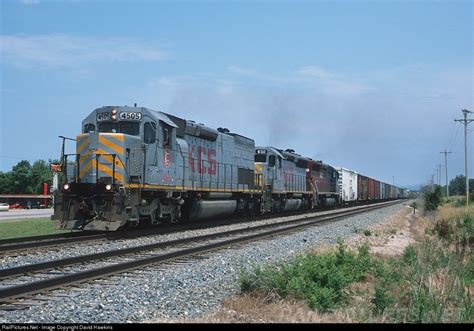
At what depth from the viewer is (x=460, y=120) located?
5203cm

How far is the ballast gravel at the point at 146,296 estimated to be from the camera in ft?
20.2

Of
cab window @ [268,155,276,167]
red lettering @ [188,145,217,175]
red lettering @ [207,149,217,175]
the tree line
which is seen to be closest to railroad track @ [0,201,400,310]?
red lettering @ [188,145,217,175]

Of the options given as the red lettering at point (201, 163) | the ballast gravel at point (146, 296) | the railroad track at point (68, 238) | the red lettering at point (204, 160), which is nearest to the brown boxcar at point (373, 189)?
the red lettering at point (204, 160)

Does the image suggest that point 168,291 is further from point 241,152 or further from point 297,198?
point 297,198

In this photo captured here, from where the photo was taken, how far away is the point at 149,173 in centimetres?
1669

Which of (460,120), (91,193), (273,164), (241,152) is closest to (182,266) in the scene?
(91,193)

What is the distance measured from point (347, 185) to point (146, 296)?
50.1m

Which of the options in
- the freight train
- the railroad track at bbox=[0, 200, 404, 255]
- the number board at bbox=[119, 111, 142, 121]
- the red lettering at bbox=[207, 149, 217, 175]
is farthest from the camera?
the red lettering at bbox=[207, 149, 217, 175]

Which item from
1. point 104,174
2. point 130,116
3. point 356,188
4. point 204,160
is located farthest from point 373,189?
point 104,174

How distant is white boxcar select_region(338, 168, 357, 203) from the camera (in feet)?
173

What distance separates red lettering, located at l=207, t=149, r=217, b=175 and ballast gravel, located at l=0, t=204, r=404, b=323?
426 inches

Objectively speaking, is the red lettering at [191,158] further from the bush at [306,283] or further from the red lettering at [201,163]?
the bush at [306,283]

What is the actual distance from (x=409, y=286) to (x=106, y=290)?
4.57 metres

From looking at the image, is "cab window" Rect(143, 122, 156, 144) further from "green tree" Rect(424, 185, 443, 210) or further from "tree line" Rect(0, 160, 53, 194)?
"tree line" Rect(0, 160, 53, 194)
